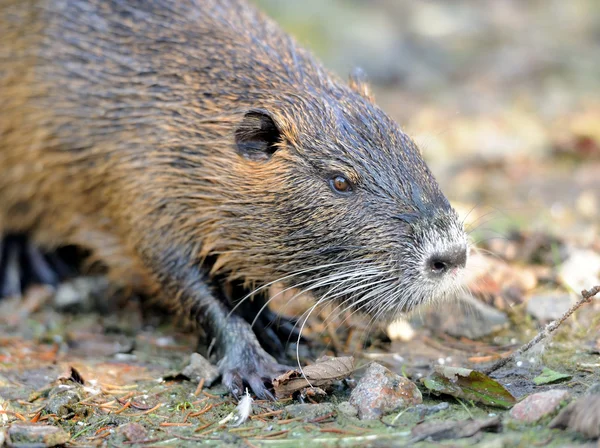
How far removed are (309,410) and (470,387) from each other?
76cm

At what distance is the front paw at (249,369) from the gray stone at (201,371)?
0.05 metres

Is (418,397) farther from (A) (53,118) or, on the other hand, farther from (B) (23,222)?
(B) (23,222)

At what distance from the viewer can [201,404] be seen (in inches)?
155

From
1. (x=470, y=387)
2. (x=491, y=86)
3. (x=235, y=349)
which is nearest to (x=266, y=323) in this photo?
(x=235, y=349)

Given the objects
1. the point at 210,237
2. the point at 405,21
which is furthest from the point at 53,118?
the point at 405,21

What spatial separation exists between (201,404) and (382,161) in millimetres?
1567

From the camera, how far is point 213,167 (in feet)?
14.8

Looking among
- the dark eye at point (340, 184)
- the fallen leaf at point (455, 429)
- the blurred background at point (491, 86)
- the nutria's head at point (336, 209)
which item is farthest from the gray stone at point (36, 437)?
the blurred background at point (491, 86)

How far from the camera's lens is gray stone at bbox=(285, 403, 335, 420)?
3.60 metres

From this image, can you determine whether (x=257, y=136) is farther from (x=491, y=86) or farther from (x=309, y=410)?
(x=491, y=86)

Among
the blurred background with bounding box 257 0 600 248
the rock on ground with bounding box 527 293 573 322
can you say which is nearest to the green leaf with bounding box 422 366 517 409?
the rock on ground with bounding box 527 293 573 322

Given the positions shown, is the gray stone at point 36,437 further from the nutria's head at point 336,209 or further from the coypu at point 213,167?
the nutria's head at point 336,209

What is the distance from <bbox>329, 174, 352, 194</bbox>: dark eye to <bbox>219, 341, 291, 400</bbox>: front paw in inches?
38.2

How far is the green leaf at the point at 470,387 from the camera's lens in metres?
3.54
